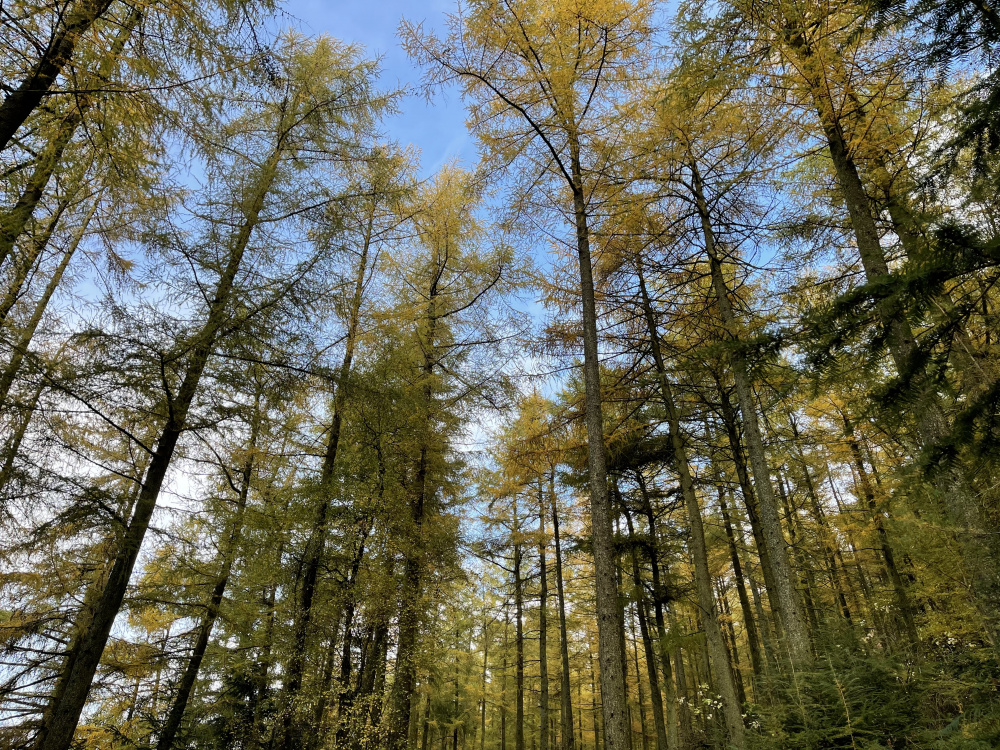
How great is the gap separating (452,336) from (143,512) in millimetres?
6989

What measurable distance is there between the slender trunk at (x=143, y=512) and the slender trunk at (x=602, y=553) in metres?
4.60

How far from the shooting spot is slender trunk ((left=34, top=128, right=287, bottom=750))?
424 cm

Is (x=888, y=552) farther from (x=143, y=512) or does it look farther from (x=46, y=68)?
(x=46, y=68)

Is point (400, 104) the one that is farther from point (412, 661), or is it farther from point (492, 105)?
point (412, 661)

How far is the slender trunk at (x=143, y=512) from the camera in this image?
4.24m

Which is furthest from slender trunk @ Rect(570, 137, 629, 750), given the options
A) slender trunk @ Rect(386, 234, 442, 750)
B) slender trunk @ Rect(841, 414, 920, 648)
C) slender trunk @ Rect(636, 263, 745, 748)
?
slender trunk @ Rect(841, 414, 920, 648)

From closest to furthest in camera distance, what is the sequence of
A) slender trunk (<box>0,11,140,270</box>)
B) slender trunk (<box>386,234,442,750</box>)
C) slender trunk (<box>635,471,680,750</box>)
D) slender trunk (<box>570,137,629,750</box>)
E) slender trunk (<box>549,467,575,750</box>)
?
1. slender trunk (<box>0,11,140,270</box>)
2. slender trunk (<box>570,137,629,750</box>)
3. slender trunk (<box>386,234,442,750</box>)
4. slender trunk (<box>635,471,680,750</box>)
5. slender trunk (<box>549,467,575,750</box>)

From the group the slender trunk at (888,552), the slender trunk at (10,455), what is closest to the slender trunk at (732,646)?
the slender trunk at (888,552)

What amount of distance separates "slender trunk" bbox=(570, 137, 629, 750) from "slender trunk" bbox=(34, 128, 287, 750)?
15.1 ft

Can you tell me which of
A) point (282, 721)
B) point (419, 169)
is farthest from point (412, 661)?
point (419, 169)

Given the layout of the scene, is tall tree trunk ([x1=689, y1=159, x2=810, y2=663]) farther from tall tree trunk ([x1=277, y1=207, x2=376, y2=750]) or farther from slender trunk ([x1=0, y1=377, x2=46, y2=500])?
slender trunk ([x1=0, y1=377, x2=46, y2=500])

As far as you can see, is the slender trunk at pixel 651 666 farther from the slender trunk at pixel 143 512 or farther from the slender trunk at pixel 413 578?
the slender trunk at pixel 143 512

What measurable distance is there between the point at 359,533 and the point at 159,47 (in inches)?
279

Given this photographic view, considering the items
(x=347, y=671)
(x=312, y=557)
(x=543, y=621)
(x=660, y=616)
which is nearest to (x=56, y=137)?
(x=312, y=557)
